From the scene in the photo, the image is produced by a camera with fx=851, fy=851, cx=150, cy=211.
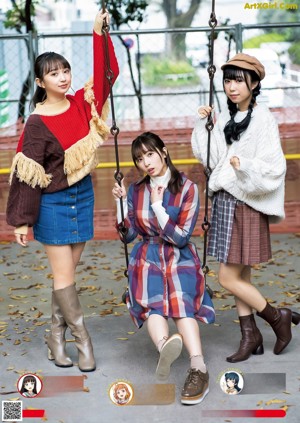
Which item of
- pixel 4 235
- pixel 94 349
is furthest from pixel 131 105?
pixel 94 349

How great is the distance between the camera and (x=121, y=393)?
14.1ft

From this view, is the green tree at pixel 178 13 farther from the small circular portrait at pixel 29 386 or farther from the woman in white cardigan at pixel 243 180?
the small circular portrait at pixel 29 386

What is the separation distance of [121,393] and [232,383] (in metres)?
0.56

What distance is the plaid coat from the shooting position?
444cm

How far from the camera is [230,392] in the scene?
4.26m

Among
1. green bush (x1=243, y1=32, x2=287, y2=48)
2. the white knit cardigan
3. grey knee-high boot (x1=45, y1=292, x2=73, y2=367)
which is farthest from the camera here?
green bush (x1=243, y1=32, x2=287, y2=48)

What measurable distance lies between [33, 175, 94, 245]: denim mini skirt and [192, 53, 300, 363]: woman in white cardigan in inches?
27.6

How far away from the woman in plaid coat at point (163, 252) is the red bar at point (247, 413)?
0.91ft

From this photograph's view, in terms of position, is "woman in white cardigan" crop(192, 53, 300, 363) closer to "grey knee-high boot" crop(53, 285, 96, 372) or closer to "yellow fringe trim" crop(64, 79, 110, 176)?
"yellow fringe trim" crop(64, 79, 110, 176)

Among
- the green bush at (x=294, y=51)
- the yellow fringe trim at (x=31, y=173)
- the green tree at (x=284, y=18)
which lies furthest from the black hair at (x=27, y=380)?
the green tree at (x=284, y=18)

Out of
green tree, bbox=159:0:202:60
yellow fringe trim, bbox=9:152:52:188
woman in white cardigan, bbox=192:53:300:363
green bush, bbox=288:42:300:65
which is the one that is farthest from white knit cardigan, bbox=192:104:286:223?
green tree, bbox=159:0:202:60

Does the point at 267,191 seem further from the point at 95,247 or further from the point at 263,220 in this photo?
the point at 95,247

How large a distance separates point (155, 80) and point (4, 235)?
6.65 m

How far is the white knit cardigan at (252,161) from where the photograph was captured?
4.38 metres
